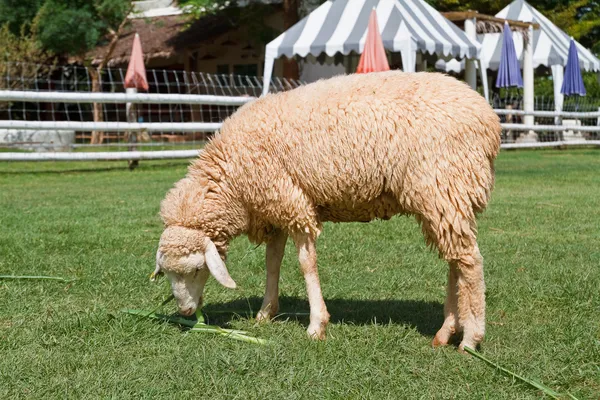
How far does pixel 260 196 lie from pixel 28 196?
6756 mm

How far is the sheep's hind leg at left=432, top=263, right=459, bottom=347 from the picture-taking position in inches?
155

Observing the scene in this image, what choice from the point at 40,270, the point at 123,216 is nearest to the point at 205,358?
the point at 40,270

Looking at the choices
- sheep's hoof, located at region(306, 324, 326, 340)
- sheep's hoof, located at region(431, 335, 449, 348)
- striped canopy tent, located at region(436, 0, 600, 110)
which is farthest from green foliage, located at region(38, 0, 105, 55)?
sheep's hoof, located at region(431, 335, 449, 348)

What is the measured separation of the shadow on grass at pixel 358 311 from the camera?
4.40m

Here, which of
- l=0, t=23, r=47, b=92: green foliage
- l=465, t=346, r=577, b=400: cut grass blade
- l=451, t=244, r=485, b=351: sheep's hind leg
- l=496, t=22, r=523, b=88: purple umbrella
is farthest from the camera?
l=0, t=23, r=47, b=92: green foliage

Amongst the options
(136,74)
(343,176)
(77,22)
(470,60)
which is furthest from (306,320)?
(77,22)

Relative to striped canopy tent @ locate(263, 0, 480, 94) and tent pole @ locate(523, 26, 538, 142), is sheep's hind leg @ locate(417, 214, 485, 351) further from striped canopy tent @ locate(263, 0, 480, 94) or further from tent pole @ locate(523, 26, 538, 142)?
tent pole @ locate(523, 26, 538, 142)

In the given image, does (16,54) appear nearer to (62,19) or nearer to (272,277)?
(62,19)

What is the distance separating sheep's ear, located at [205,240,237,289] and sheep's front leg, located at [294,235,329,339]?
384 millimetres

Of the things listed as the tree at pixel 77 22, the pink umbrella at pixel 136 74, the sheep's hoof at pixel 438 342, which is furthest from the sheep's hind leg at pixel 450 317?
the tree at pixel 77 22

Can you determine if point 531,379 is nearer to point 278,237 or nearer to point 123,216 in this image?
point 278,237

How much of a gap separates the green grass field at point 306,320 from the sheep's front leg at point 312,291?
0.11 meters

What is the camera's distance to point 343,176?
393 centimetres

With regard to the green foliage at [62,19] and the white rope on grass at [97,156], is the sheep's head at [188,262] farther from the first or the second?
→ the green foliage at [62,19]
